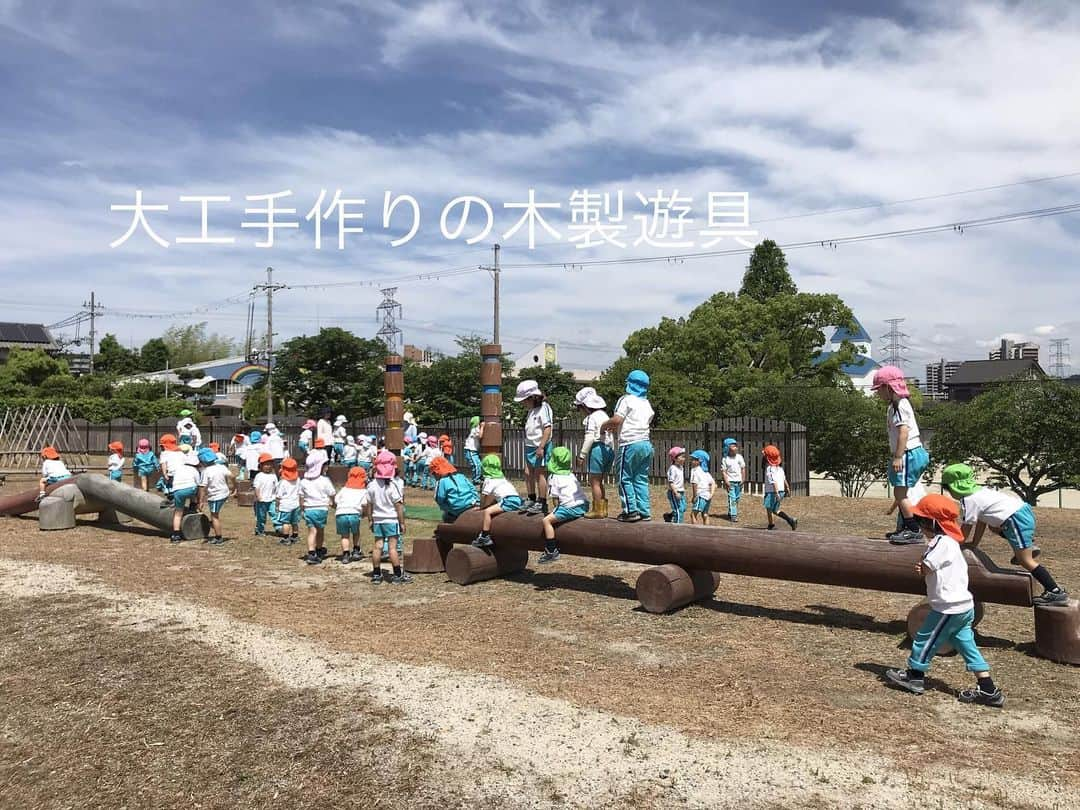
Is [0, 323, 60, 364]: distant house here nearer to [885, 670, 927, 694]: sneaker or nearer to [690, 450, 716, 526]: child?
[690, 450, 716, 526]: child

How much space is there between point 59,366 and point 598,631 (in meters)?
54.7

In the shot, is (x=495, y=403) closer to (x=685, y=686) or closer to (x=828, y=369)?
(x=685, y=686)

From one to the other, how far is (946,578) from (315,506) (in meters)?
8.07

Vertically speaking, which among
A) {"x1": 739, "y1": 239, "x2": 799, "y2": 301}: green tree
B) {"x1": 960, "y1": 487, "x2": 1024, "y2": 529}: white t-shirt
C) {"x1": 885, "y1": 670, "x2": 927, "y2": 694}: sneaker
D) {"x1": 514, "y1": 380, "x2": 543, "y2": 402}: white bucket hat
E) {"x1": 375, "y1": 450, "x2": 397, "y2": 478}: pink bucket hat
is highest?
{"x1": 739, "y1": 239, "x2": 799, "y2": 301}: green tree

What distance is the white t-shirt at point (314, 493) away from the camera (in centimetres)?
1149

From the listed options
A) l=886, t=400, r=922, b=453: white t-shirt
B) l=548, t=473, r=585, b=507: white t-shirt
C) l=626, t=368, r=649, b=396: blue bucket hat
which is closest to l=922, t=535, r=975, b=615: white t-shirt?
l=886, t=400, r=922, b=453: white t-shirt

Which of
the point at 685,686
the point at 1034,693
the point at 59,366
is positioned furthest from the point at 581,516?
the point at 59,366

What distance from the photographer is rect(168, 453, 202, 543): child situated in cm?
1342

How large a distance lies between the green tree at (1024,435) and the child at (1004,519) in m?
14.1

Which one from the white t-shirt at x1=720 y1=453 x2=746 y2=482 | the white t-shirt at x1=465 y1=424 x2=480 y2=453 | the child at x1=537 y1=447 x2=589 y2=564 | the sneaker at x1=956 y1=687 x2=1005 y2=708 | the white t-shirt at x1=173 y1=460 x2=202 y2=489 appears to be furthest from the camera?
the white t-shirt at x1=465 y1=424 x2=480 y2=453

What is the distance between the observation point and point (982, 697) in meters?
5.74

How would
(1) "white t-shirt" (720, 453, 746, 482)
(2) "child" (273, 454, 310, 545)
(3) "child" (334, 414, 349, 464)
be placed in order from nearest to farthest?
(2) "child" (273, 454, 310, 545), (1) "white t-shirt" (720, 453, 746, 482), (3) "child" (334, 414, 349, 464)

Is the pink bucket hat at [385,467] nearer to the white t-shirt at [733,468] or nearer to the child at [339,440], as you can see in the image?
the white t-shirt at [733,468]

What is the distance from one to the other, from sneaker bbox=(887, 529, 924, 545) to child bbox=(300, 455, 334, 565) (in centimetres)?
717
